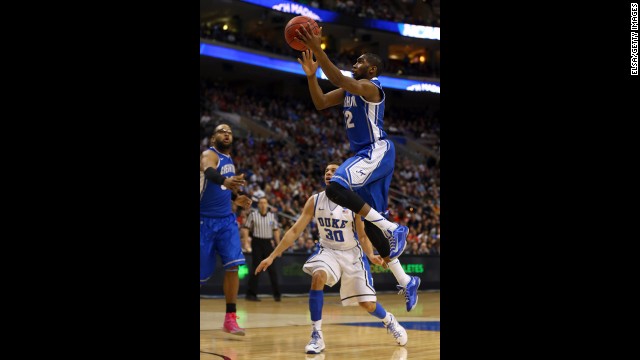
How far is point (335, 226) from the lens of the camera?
25.2 feet

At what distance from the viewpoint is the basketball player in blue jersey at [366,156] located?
20.1ft

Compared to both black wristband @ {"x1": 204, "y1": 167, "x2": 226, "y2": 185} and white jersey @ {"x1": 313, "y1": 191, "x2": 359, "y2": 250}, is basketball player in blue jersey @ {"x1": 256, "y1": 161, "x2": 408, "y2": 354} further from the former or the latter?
black wristband @ {"x1": 204, "y1": 167, "x2": 226, "y2": 185}

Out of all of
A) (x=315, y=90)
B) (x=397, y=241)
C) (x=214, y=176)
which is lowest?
(x=397, y=241)

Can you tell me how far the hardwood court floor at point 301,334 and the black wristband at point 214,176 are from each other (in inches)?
63.0

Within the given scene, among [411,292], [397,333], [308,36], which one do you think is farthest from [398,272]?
[308,36]

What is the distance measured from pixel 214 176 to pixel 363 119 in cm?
161

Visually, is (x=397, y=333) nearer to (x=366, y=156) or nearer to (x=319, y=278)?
(x=319, y=278)

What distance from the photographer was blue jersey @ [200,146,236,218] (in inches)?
315

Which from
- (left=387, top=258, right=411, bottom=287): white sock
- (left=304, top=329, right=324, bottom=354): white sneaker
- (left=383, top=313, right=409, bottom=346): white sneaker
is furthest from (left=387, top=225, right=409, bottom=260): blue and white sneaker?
(left=383, top=313, right=409, bottom=346): white sneaker
